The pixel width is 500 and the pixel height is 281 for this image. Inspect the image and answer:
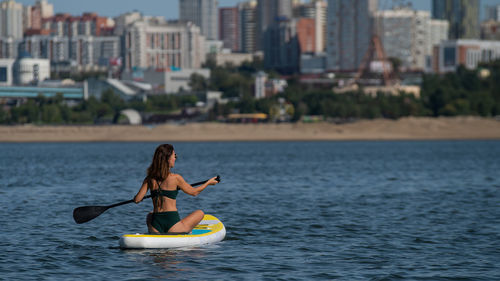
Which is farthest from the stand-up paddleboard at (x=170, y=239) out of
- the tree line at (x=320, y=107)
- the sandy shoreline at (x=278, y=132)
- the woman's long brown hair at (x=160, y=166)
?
the tree line at (x=320, y=107)

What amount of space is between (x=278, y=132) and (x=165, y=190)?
473 ft

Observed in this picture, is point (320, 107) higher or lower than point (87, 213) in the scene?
lower

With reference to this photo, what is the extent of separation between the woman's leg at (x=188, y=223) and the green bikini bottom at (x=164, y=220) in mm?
122

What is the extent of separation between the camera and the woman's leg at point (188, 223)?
21.6 meters

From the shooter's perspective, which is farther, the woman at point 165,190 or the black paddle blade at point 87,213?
the black paddle blade at point 87,213

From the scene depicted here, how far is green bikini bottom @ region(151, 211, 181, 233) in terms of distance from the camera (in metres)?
21.4

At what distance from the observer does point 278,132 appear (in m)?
165

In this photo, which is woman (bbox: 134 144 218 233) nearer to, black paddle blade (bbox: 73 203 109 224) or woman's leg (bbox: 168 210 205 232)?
woman's leg (bbox: 168 210 205 232)

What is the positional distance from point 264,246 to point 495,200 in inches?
683

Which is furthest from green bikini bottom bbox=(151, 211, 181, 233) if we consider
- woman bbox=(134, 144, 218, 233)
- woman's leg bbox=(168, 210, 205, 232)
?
woman's leg bbox=(168, 210, 205, 232)

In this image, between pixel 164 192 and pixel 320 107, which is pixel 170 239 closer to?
pixel 164 192

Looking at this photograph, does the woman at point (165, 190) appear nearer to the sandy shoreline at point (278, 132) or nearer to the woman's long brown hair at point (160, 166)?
the woman's long brown hair at point (160, 166)

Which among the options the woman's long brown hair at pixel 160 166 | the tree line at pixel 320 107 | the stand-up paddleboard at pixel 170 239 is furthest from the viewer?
the tree line at pixel 320 107

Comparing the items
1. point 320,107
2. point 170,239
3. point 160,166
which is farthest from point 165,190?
point 320,107
